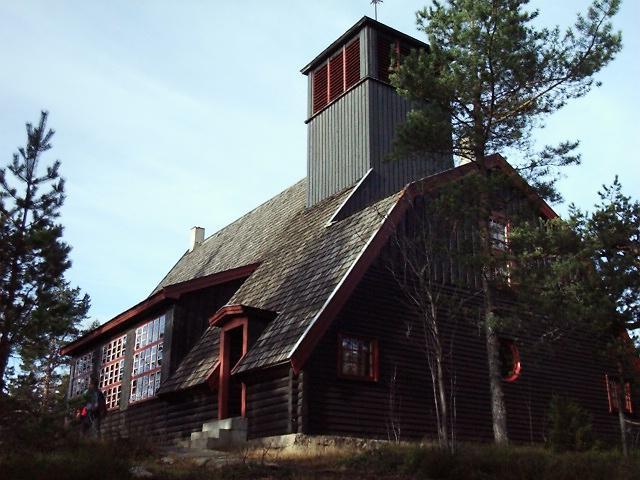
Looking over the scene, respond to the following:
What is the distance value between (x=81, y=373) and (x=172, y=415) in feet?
26.7

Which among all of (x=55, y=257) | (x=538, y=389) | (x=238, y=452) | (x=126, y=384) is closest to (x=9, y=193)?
(x=55, y=257)

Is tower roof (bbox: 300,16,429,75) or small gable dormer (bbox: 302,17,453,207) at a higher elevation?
tower roof (bbox: 300,16,429,75)

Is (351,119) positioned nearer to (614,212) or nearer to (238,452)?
(614,212)

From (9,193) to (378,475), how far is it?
30.7 ft

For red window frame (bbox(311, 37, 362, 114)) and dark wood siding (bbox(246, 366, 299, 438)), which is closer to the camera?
dark wood siding (bbox(246, 366, 299, 438))

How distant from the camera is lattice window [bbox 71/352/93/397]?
26125 millimetres

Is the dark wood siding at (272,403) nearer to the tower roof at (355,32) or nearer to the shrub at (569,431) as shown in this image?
the shrub at (569,431)

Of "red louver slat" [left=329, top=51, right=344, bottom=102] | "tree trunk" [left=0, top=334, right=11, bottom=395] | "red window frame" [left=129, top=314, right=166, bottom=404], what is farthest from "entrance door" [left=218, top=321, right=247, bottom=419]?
"red louver slat" [left=329, top=51, right=344, bottom=102]

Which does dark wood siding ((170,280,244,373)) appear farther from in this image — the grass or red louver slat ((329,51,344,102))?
red louver slat ((329,51,344,102))

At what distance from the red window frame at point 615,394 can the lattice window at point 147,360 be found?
12.5 meters

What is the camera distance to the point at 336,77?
2559 centimetres

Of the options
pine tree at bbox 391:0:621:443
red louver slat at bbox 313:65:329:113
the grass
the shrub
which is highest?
red louver slat at bbox 313:65:329:113

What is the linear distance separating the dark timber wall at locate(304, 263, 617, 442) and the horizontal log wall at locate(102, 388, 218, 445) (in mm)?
3527

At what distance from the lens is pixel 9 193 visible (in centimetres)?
1570
